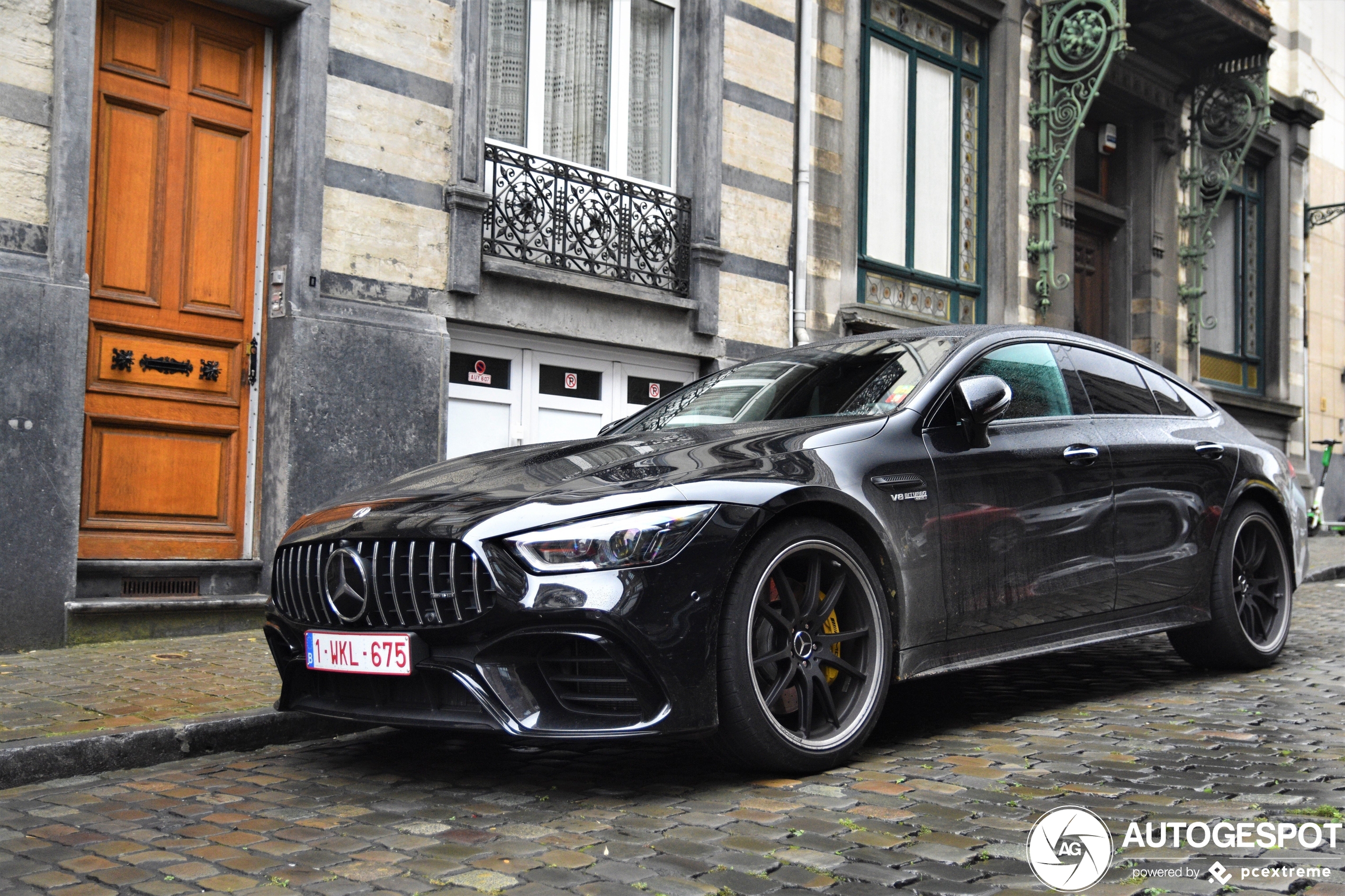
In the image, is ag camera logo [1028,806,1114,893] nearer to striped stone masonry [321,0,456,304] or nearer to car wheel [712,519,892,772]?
car wheel [712,519,892,772]

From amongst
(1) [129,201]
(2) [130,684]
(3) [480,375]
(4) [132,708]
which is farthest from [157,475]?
(4) [132,708]

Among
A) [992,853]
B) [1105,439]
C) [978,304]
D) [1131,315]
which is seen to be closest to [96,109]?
[1105,439]

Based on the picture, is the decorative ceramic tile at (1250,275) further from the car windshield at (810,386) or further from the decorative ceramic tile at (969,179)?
the car windshield at (810,386)

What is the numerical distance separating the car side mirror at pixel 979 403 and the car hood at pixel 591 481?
0.33 meters

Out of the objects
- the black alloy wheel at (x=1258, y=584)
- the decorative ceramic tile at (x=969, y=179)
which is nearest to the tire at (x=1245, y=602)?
the black alloy wheel at (x=1258, y=584)

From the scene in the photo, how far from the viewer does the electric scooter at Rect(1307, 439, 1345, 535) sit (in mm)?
18797

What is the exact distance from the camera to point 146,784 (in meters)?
4.19

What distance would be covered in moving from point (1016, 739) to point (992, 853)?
146 centimetres

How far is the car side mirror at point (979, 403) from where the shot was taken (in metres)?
4.56

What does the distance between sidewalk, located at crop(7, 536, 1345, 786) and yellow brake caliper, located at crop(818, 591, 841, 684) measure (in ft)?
6.44

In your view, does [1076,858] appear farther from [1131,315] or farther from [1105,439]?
[1131,315]

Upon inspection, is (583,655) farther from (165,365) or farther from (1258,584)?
(165,365)

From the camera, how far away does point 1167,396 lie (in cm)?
605

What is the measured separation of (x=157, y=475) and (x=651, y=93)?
5.31 m
